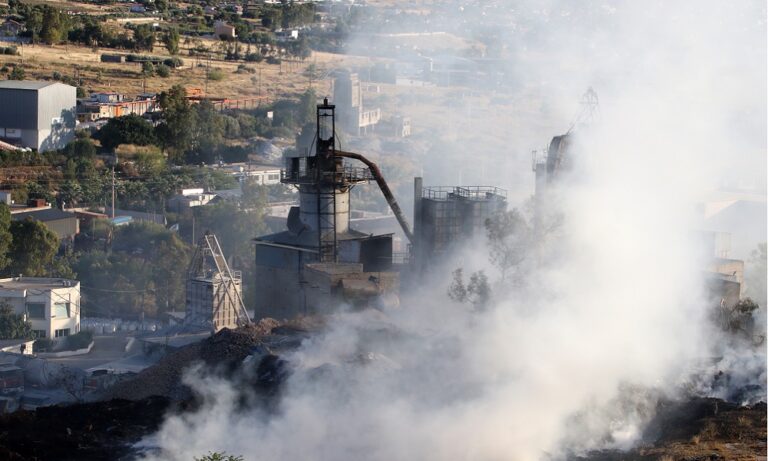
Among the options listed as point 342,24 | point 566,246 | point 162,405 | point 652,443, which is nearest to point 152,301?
point 566,246

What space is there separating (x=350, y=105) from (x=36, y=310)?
3300cm

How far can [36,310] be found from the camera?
31531 millimetres

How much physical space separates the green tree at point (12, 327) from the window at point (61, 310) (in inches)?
33.6

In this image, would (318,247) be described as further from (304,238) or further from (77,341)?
(77,341)

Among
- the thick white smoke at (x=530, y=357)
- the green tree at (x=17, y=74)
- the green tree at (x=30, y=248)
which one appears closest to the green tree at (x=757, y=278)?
the thick white smoke at (x=530, y=357)

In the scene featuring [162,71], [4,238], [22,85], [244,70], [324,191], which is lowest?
[4,238]

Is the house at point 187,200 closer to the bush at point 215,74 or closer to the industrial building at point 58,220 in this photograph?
the industrial building at point 58,220

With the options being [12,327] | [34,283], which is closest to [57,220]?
[34,283]

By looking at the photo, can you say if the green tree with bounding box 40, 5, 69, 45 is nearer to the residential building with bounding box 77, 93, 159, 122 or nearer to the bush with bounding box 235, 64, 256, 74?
the bush with bounding box 235, 64, 256, 74

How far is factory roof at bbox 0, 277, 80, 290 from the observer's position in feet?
106

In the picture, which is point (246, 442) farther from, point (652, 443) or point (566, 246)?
point (566, 246)

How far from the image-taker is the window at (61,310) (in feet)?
104

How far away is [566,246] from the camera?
25.2 meters

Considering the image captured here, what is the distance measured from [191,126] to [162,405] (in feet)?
114
